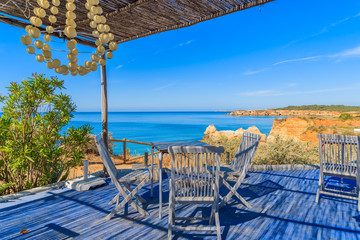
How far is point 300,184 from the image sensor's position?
11.8ft

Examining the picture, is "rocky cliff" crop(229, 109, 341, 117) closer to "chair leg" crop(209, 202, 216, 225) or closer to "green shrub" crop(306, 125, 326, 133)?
"green shrub" crop(306, 125, 326, 133)

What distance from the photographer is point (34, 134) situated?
338 cm

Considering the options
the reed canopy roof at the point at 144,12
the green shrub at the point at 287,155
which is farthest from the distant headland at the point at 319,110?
the reed canopy roof at the point at 144,12

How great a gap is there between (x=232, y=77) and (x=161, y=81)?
1865cm

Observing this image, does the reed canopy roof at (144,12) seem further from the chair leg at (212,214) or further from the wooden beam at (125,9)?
the chair leg at (212,214)

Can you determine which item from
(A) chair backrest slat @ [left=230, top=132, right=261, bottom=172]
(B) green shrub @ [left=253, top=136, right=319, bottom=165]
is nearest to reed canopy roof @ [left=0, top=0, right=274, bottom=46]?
(A) chair backrest slat @ [left=230, top=132, right=261, bottom=172]

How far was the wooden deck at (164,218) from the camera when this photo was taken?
207 centimetres

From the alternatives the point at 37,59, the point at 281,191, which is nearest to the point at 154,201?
the point at 281,191

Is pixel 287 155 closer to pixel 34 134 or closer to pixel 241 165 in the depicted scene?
pixel 241 165

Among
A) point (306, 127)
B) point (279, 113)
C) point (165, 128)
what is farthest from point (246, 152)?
Answer: point (279, 113)

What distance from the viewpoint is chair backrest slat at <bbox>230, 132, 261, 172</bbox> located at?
2555 millimetres

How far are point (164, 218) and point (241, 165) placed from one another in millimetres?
1262

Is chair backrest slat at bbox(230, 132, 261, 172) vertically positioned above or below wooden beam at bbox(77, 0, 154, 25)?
below

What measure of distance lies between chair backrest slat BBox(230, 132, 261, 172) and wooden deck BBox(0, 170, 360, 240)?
20.8 inches
